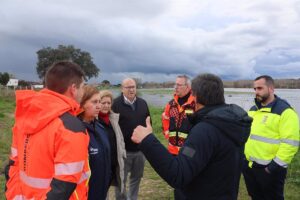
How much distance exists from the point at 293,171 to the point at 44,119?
257 inches

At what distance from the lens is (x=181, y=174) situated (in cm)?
221

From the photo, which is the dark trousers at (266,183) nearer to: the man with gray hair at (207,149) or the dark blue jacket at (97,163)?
the man with gray hair at (207,149)

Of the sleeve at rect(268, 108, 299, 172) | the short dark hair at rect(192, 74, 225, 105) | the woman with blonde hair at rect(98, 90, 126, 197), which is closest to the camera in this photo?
the short dark hair at rect(192, 74, 225, 105)

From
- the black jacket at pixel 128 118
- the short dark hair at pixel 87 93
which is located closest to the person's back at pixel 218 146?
the short dark hair at pixel 87 93

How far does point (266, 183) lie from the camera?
437cm

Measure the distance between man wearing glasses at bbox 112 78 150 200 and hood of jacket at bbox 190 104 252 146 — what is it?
8.95 feet

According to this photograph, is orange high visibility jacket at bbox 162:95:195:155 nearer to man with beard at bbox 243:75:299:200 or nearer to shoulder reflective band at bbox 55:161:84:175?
man with beard at bbox 243:75:299:200

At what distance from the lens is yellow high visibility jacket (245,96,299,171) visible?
4.10m

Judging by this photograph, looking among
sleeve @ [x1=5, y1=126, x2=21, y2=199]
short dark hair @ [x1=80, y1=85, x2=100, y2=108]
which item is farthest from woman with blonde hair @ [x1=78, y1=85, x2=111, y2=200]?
sleeve @ [x1=5, y1=126, x2=21, y2=199]

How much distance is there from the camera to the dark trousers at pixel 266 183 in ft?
14.2

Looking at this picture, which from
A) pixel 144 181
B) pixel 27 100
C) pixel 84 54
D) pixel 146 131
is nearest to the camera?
pixel 27 100

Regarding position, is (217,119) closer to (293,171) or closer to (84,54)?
(293,171)

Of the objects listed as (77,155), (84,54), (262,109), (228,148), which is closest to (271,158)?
(262,109)

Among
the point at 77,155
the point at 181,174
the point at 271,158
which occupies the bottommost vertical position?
the point at 271,158
